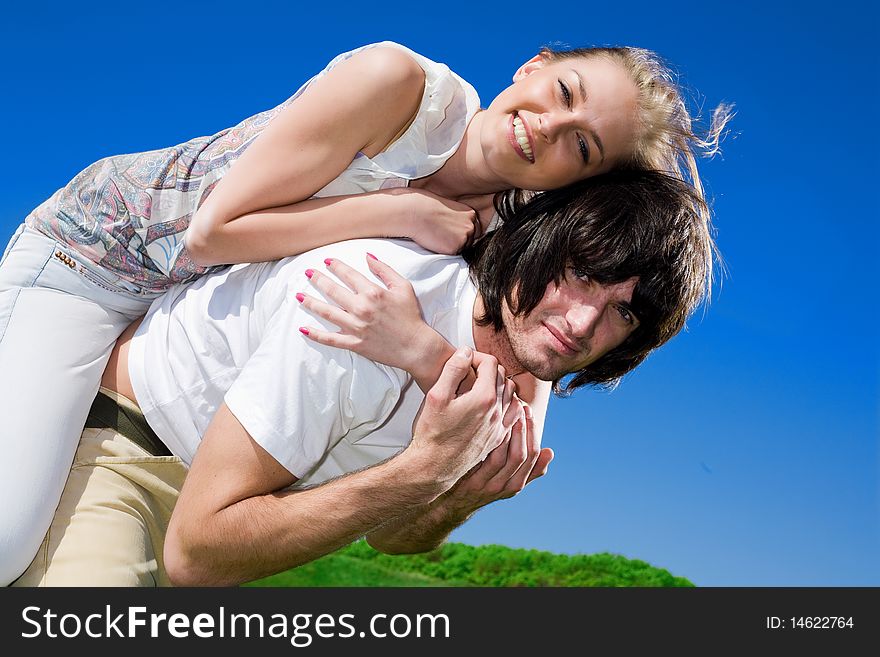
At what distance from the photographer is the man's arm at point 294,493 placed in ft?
7.09

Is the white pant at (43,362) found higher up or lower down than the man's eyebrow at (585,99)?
lower down

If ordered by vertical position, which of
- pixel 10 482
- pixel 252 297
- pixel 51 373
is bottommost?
pixel 10 482

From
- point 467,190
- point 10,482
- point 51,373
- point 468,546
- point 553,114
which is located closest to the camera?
point 10,482

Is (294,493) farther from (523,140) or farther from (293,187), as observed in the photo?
(523,140)

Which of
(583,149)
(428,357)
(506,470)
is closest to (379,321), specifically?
(428,357)

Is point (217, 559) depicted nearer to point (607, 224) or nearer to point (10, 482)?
point (10, 482)

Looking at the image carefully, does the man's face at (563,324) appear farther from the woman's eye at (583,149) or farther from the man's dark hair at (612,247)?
the woman's eye at (583,149)

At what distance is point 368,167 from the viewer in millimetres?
2566

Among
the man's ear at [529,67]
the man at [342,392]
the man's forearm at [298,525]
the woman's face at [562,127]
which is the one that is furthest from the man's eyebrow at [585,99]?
the man's forearm at [298,525]

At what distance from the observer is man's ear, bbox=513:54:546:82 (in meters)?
2.85

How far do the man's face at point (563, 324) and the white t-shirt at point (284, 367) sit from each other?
0.16 m

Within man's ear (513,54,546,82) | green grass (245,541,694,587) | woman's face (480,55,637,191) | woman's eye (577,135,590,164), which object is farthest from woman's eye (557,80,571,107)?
green grass (245,541,694,587)

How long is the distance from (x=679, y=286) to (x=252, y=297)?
126cm
